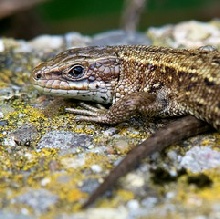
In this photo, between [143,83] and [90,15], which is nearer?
[143,83]

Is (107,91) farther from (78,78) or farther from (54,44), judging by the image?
(54,44)

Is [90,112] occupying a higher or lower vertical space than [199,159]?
higher

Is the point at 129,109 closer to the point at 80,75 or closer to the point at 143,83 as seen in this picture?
the point at 143,83

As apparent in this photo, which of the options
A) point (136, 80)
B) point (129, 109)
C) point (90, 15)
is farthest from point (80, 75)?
point (90, 15)

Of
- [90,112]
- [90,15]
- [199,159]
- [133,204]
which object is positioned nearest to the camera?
[133,204]

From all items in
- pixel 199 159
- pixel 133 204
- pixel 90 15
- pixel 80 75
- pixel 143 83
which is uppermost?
pixel 90 15

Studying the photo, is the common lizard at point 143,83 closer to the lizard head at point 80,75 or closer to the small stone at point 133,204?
the lizard head at point 80,75

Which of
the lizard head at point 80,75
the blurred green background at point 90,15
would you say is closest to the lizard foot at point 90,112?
the lizard head at point 80,75

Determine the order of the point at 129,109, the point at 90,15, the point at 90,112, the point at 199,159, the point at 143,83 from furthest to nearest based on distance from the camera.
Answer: the point at 90,15 < the point at 143,83 < the point at 90,112 < the point at 129,109 < the point at 199,159

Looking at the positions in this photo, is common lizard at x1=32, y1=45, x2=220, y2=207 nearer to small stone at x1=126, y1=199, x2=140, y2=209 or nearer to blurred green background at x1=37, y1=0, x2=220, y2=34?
small stone at x1=126, y1=199, x2=140, y2=209
